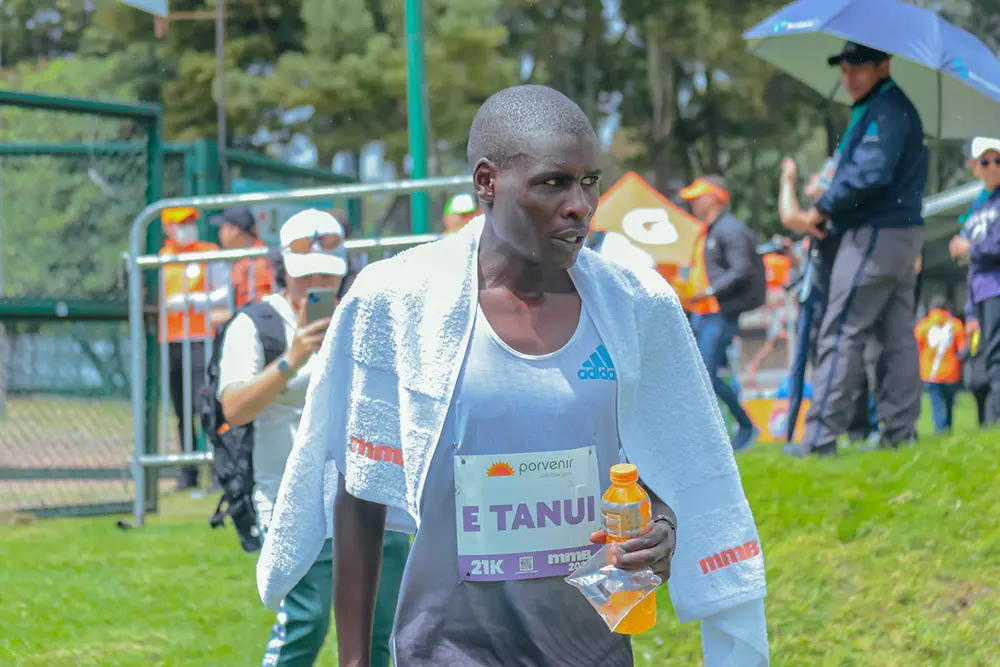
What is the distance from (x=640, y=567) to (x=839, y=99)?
7.32m

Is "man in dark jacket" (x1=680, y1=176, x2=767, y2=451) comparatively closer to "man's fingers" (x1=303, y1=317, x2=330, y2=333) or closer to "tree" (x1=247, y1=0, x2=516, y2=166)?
"man's fingers" (x1=303, y1=317, x2=330, y2=333)

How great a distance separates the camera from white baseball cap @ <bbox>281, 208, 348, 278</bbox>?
16.9 feet

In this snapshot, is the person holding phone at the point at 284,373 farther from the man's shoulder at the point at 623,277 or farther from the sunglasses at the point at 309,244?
the man's shoulder at the point at 623,277

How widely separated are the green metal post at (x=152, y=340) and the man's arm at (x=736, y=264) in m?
3.85

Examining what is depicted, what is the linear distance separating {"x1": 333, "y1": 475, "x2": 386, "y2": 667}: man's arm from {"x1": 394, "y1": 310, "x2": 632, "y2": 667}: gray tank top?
4.3 inches

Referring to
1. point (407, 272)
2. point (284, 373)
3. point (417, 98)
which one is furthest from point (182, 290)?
point (407, 272)

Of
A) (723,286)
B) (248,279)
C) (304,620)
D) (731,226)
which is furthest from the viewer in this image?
(731,226)

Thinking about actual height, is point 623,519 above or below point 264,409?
above

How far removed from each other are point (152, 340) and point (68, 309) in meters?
0.78

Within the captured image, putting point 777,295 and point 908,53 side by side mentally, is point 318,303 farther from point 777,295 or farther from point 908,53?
point 777,295

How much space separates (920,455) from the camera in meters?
7.04

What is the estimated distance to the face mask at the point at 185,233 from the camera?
11273mm

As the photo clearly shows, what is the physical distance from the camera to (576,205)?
2.76 metres

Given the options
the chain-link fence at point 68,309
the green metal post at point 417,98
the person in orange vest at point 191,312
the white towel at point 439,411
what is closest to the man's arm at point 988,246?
the green metal post at point 417,98
